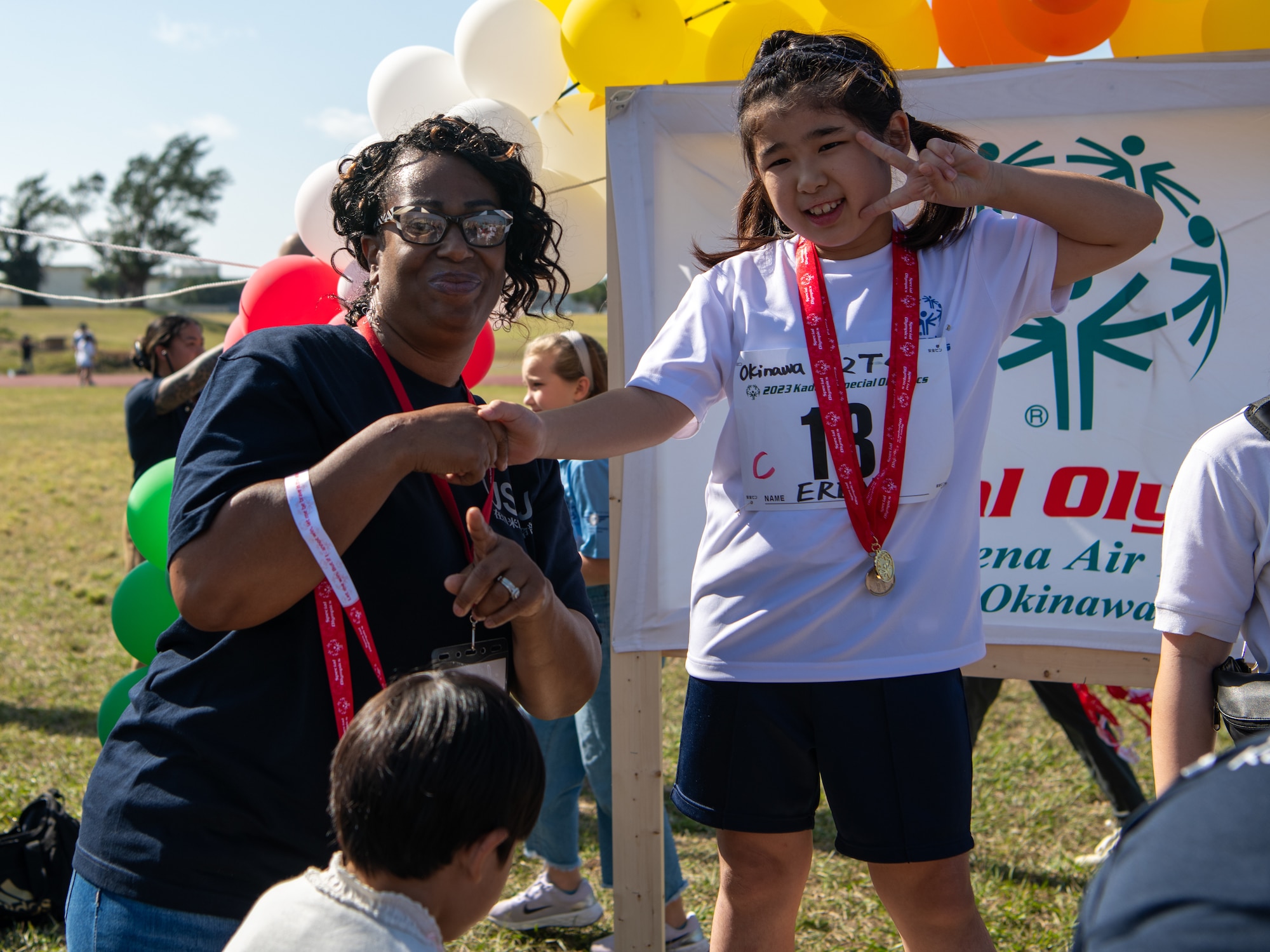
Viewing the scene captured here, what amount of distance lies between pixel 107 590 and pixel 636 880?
259 inches

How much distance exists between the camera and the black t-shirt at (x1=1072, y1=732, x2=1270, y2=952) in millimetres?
700

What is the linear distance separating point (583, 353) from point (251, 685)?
8.70ft

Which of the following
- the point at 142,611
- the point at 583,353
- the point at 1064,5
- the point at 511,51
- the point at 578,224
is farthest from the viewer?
the point at 583,353

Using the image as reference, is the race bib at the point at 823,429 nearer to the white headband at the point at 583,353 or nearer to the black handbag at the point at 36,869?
the white headband at the point at 583,353

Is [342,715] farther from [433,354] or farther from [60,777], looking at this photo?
[60,777]

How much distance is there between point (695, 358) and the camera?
1.86 meters

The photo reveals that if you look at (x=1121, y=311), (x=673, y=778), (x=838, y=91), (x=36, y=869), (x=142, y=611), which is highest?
(x=838, y=91)

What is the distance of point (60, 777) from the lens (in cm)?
460

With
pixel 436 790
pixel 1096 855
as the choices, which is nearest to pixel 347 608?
pixel 436 790

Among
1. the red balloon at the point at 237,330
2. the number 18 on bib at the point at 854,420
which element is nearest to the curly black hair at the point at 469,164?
the number 18 on bib at the point at 854,420

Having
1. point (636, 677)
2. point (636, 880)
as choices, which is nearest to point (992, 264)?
point (636, 677)

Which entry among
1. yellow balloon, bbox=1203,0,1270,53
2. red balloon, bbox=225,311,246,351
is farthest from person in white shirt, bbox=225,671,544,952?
yellow balloon, bbox=1203,0,1270,53

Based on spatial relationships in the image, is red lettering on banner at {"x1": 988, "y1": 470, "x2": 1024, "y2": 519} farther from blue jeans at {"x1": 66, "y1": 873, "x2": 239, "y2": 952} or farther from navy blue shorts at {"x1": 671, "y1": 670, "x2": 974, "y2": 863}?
blue jeans at {"x1": 66, "y1": 873, "x2": 239, "y2": 952}

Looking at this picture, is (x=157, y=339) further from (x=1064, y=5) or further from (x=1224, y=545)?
(x=1224, y=545)
